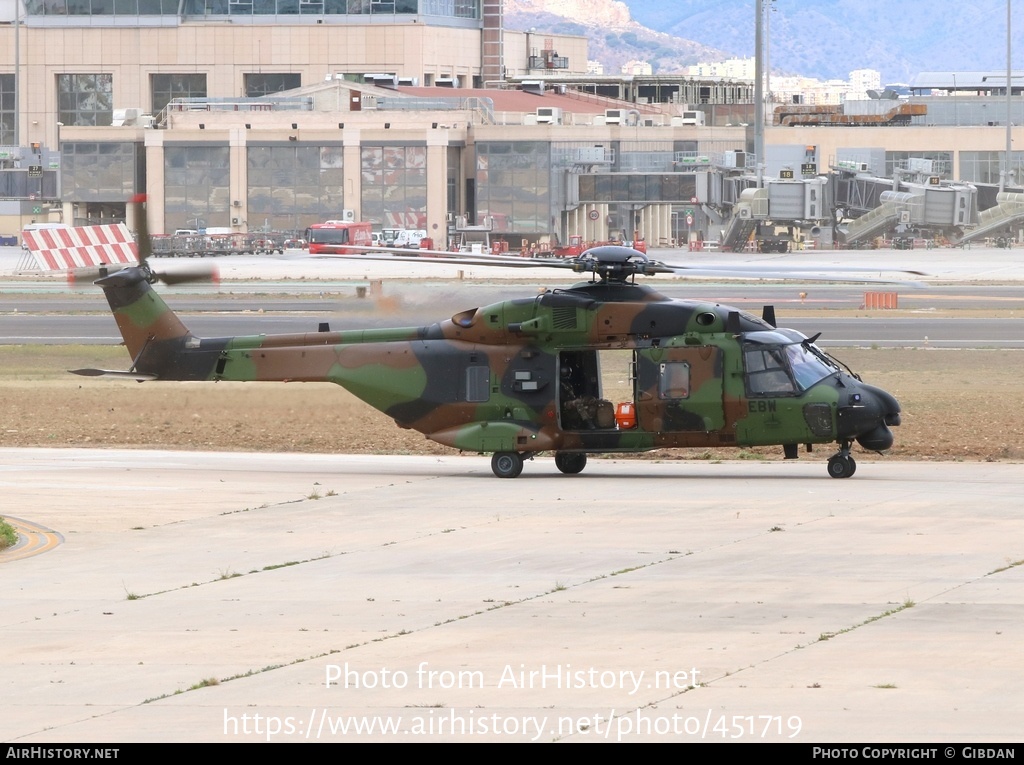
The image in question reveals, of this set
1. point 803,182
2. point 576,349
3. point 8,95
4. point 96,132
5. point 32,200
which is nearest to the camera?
point 576,349

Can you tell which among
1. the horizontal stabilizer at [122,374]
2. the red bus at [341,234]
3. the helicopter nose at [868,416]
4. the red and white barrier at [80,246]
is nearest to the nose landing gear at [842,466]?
the helicopter nose at [868,416]

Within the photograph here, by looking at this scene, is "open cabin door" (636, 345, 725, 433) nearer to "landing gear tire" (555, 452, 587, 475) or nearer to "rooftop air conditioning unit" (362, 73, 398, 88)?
"landing gear tire" (555, 452, 587, 475)

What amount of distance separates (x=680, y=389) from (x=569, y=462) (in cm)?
289

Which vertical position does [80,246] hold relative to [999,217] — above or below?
A: below

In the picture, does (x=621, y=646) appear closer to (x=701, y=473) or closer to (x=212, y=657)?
(x=212, y=657)

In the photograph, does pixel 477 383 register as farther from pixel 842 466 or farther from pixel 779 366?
pixel 842 466

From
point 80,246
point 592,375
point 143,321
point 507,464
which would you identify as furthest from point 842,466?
point 80,246

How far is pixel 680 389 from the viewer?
25766 mm

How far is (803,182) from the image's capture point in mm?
104125

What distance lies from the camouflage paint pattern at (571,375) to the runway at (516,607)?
0.93 m

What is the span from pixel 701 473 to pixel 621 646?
13530 mm

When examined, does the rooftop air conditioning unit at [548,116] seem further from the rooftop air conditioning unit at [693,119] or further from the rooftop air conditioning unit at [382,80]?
the rooftop air conditioning unit at [382,80]

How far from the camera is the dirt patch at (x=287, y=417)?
1232 inches

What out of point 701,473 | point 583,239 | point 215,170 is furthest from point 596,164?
point 701,473
